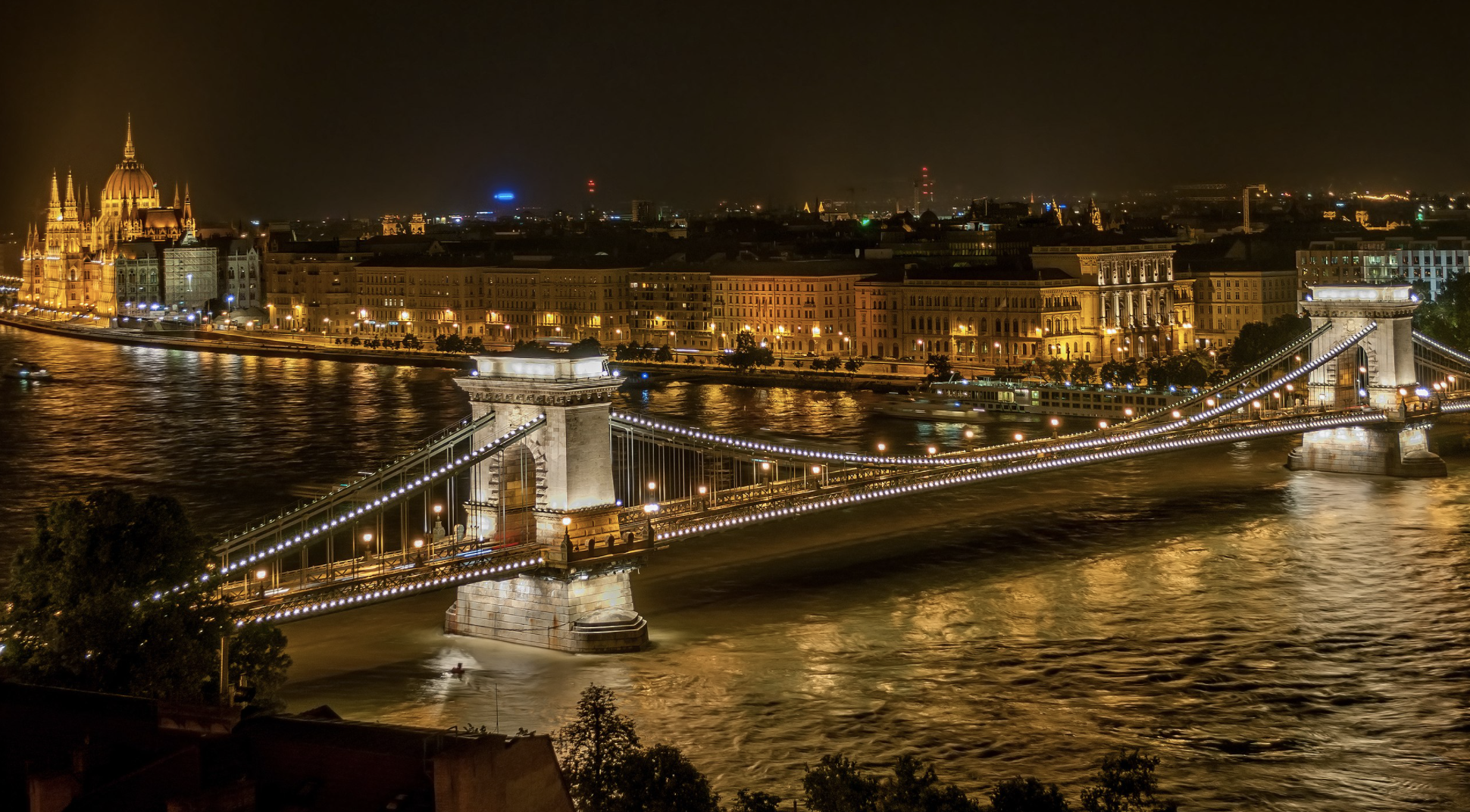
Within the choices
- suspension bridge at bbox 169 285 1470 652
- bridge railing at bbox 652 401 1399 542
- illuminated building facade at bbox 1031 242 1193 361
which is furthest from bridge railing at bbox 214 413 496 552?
illuminated building facade at bbox 1031 242 1193 361

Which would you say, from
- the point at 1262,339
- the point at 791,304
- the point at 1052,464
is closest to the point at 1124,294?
the point at 1262,339

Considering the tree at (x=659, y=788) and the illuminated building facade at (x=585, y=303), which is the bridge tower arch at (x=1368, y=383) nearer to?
the tree at (x=659, y=788)

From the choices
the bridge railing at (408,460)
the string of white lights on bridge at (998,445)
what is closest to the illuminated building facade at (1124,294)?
the string of white lights on bridge at (998,445)

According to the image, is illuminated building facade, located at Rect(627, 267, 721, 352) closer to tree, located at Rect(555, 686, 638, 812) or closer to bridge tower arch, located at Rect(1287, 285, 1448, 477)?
bridge tower arch, located at Rect(1287, 285, 1448, 477)

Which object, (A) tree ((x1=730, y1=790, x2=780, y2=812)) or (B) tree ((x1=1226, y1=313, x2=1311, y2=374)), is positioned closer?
(A) tree ((x1=730, y1=790, x2=780, y2=812))

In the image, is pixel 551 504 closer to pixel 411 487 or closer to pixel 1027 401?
pixel 411 487
